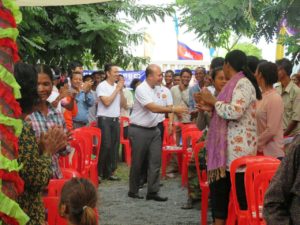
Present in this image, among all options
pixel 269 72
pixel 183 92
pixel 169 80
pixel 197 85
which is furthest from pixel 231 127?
pixel 169 80

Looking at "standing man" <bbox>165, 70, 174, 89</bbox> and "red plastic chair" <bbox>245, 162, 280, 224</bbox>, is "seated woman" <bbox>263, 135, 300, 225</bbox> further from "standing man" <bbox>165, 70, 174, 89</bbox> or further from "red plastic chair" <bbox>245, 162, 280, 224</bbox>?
"standing man" <bbox>165, 70, 174, 89</bbox>

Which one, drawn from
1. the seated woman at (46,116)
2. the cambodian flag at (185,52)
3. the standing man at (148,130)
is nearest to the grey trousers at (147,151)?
the standing man at (148,130)

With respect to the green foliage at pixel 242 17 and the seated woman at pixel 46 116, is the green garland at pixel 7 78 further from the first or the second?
the green foliage at pixel 242 17

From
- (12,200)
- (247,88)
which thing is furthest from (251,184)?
(12,200)

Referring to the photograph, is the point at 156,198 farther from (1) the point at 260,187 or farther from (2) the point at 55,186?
(2) the point at 55,186

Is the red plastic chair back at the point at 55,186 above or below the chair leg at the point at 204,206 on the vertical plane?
above

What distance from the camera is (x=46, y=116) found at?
3.74 meters

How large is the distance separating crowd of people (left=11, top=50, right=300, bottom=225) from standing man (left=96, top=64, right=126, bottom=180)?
0.02 m

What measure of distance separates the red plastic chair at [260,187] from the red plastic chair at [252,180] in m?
0.02

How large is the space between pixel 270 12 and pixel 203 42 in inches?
100

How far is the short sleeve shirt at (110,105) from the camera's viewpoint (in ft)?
28.1

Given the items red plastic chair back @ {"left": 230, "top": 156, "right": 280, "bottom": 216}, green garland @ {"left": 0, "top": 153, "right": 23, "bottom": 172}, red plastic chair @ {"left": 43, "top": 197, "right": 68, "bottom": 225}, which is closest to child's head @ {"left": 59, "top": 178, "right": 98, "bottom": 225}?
red plastic chair @ {"left": 43, "top": 197, "right": 68, "bottom": 225}

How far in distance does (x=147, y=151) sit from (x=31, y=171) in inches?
187

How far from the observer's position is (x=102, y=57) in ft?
36.9
